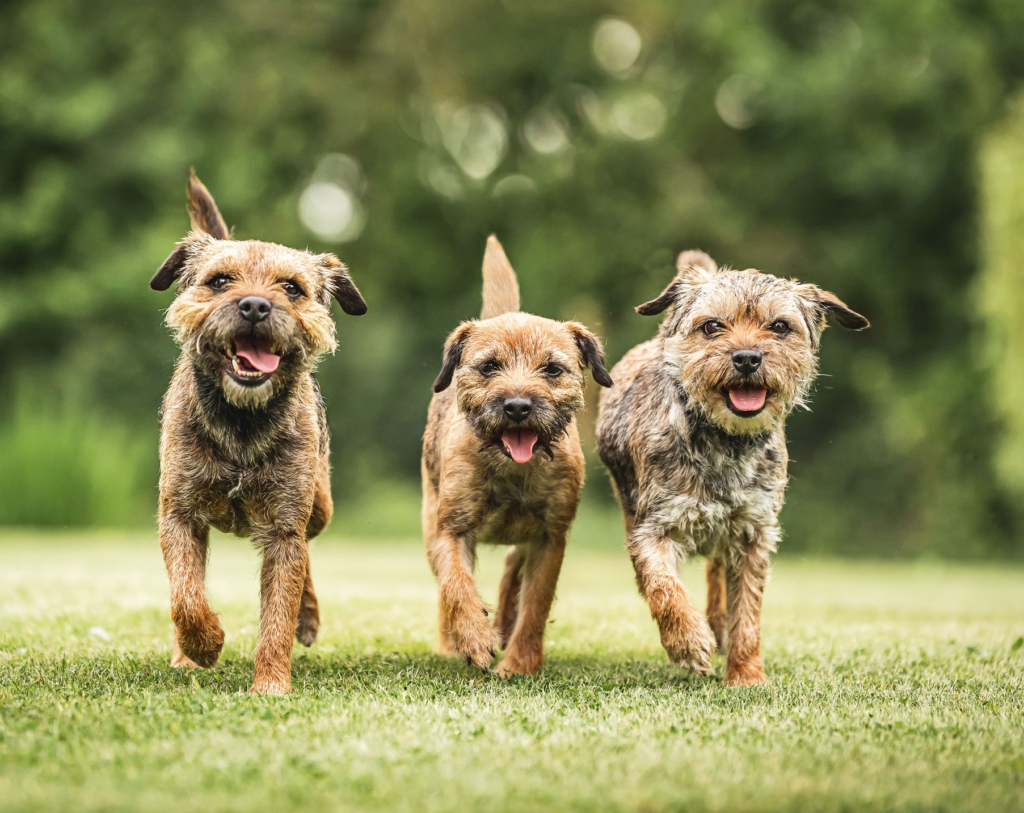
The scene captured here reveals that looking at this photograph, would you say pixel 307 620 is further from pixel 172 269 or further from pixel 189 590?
pixel 172 269

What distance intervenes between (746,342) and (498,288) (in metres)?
1.90

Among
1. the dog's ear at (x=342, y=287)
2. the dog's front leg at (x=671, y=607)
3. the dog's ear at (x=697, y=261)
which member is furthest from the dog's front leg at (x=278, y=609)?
the dog's ear at (x=697, y=261)

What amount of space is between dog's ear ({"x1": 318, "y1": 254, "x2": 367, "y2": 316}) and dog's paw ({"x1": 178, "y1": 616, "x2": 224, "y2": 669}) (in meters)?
1.58

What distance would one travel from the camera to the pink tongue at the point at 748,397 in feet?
17.8

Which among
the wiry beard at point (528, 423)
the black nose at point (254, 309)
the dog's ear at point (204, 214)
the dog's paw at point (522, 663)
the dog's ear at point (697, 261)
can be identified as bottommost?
the dog's paw at point (522, 663)

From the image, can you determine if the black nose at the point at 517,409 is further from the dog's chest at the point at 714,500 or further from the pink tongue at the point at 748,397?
the pink tongue at the point at 748,397

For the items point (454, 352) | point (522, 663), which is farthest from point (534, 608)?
point (454, 352)

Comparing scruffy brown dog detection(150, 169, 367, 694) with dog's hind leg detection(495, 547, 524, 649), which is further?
dog's hind leg detection(495, 547, 524, 649)

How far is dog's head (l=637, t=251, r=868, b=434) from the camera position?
5414 mm

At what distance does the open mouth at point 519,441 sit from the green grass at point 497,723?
1.03 m

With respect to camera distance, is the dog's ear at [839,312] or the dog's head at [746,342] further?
the dog's ear at [839,312]

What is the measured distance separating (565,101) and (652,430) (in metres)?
22.5

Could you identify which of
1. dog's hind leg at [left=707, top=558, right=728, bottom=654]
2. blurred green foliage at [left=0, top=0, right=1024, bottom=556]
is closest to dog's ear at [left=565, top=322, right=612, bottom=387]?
dog's hind leg at [left=707, top=558, right=728, bottom=654]

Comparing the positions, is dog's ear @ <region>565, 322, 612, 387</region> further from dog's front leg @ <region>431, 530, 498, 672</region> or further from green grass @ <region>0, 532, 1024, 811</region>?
green grass @ <region>0, 532, 1024, 811</region>
